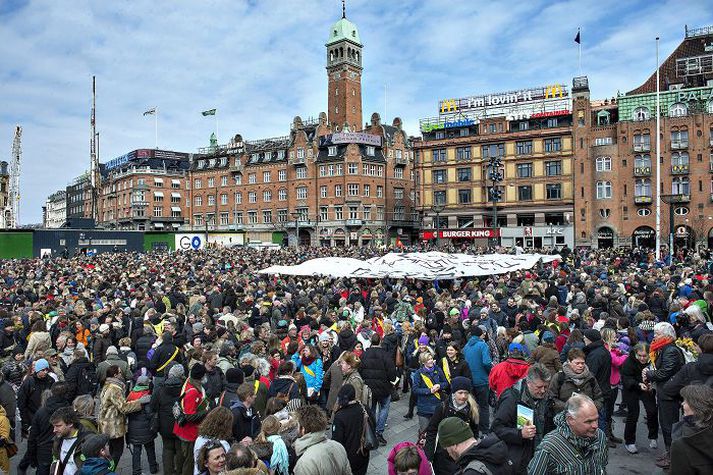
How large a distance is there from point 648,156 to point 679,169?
320 centimetres

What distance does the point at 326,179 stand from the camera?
7019 cm

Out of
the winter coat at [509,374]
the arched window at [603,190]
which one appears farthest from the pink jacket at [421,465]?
the arched window at [603,190]

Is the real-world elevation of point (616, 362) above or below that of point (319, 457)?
below

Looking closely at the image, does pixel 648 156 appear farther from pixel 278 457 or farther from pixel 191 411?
pixel 278 457

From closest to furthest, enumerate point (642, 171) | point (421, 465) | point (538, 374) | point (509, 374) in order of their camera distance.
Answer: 1. point (421, 465)
2. point (538, 374)
3. point (509, 374)
4. point (642, 171)

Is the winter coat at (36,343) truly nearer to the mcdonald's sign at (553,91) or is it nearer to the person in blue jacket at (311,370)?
the person in blue jacket at (311,370)

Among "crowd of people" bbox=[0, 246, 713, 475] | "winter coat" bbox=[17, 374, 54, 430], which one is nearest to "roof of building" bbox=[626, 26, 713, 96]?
"crowd of people" bbox=[0, 246, 713, 475]

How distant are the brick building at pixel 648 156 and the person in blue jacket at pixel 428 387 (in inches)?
2089

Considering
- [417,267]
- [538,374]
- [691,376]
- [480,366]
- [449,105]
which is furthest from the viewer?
[449,105]

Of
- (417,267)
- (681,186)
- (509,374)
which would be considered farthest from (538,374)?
(681,186)

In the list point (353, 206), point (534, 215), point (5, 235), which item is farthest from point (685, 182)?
point (5, 235)

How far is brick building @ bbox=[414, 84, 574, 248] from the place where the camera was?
57250 mm

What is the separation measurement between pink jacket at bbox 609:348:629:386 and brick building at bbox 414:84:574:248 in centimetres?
4728

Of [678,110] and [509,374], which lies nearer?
[509,374]
